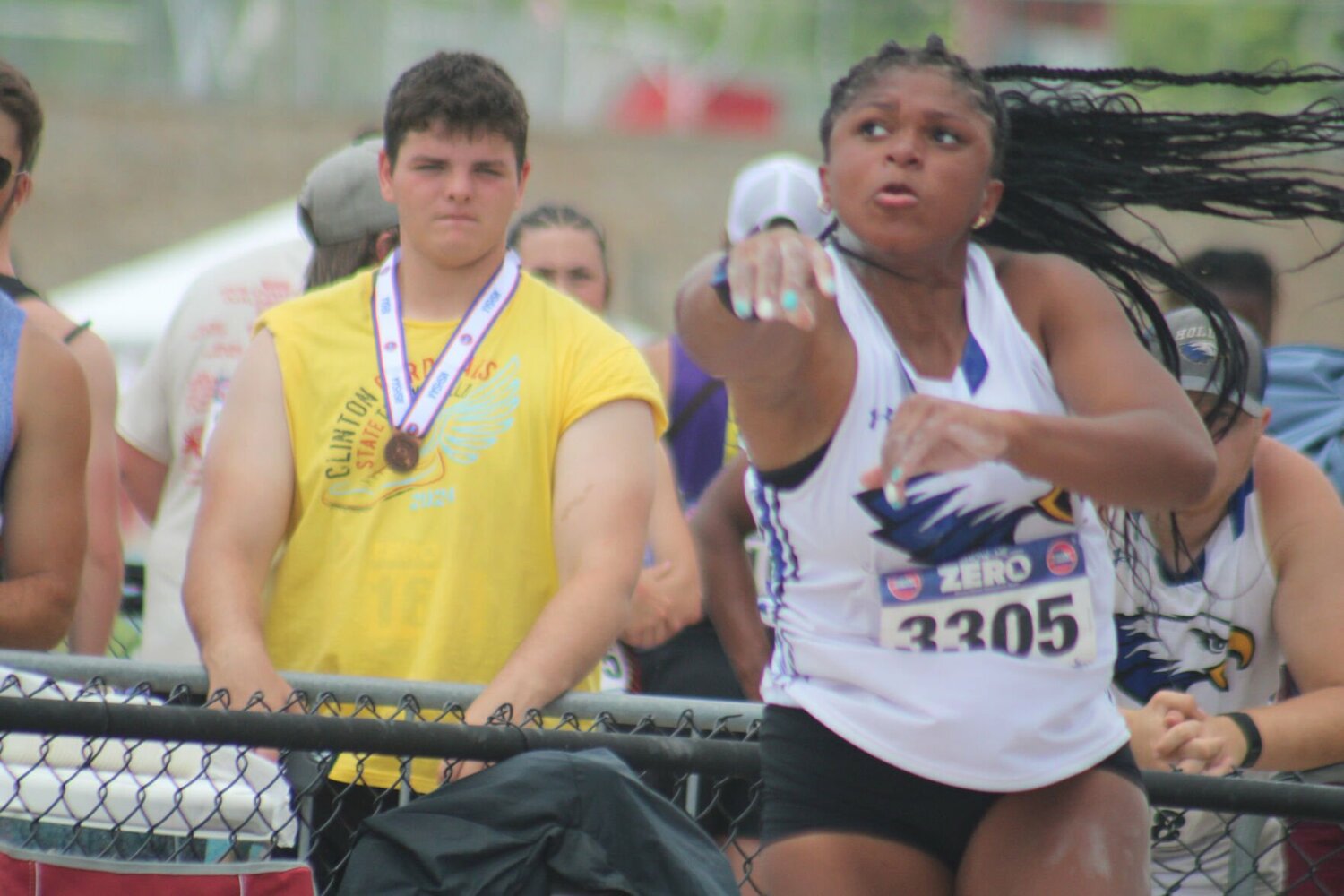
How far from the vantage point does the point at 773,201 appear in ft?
16.8

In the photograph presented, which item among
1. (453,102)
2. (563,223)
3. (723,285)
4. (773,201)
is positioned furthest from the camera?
(563,223)

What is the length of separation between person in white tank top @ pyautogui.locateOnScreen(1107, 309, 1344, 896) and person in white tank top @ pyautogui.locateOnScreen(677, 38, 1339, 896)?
86cm

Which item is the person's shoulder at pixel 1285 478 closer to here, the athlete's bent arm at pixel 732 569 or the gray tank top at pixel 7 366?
the athlete's bent arm at pixel 732 569

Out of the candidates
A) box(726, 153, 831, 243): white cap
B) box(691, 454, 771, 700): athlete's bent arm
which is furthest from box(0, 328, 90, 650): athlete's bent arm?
box(726, 153, 831, 243): white cap

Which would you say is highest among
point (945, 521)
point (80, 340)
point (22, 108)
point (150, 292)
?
point (22, 108)

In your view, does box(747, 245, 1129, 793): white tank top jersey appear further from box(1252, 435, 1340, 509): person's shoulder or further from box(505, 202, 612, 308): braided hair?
box(505, 202, 612, 308): braided hair

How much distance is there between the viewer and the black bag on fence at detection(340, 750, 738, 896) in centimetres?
264

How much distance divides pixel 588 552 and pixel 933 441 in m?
1.35

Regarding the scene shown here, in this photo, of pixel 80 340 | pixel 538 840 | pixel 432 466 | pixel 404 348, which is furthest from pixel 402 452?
pixel 80 340

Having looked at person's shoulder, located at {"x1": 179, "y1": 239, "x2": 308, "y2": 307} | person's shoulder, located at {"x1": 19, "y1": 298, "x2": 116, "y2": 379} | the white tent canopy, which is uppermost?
person's shoulder, located at {"x1": 179, "y1": 239, "x2": 308, "y2": 307}

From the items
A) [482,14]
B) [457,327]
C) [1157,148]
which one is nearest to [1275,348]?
[1157,148]

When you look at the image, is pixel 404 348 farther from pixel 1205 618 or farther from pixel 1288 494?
pixel 1288 494

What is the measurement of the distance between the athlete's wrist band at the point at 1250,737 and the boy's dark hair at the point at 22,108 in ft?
9.33

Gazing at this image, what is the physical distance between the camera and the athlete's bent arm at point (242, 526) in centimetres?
331
